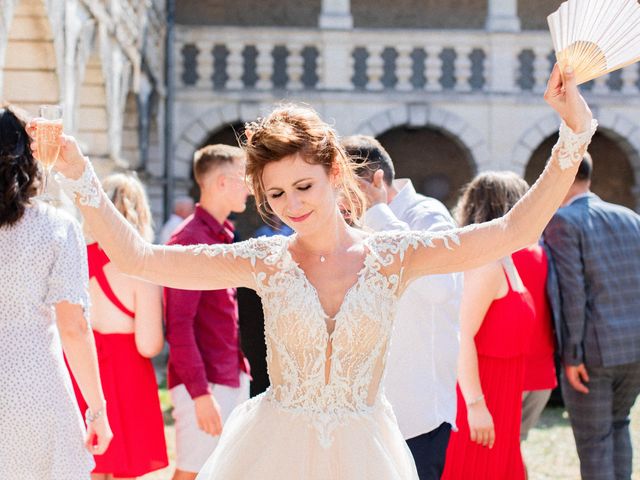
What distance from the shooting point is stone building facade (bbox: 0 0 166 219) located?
6.30m

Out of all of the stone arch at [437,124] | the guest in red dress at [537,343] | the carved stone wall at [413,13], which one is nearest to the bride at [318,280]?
the guest in red dress at [537,343]

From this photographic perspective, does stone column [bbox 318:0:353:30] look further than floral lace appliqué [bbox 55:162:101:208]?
Yes

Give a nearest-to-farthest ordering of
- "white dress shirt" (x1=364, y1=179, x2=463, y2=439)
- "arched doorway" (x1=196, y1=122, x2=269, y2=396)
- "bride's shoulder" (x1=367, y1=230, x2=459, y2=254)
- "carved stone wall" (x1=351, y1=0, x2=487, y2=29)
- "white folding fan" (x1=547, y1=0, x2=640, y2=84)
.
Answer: "white folding fan" (x1=547, y1=0, x2=640, y2=84), "bride's shoulder" (x1=367, y1=230, x2=459, y2=254), "white dress shirt" (x1=364, y1=179, x2=463, y2=439), "arched doorway" (x1=196, y1=122, x2=269, y2=396), "carved stone wall" (x1=351, y1=0, x2=487, y2=29)

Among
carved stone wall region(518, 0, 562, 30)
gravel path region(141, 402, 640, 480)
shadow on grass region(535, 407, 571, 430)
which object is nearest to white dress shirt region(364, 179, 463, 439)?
gravel path region(141, 402, 640, 480)

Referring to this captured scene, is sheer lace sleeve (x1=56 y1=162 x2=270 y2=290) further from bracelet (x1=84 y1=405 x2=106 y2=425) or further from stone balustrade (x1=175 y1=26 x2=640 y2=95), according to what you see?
stone balustrade (x1=175 y1=26 x2=640 y2=95)

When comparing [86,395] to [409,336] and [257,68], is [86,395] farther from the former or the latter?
[257,68]

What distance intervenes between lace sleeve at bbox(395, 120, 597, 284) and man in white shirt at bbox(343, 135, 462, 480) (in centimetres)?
98

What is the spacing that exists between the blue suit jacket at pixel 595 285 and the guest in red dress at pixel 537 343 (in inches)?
2.3

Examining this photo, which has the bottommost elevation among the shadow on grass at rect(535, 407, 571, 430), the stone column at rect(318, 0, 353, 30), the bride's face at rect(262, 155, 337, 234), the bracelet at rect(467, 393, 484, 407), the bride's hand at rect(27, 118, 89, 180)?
the shadow on grass at rect(535, 407, 571, 430)

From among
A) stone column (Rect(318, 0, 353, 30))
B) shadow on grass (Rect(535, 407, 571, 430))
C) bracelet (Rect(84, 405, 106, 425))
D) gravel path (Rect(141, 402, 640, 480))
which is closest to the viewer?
bracelet (Rect(84, 405, 106, 425))

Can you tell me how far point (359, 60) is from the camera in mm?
13008

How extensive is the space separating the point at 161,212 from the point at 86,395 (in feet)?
31.4

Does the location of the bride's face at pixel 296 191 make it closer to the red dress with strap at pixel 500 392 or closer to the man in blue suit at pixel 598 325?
the red dress with strap at pixel 500 392

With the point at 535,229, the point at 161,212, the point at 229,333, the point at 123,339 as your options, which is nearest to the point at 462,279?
the point at 229,333
